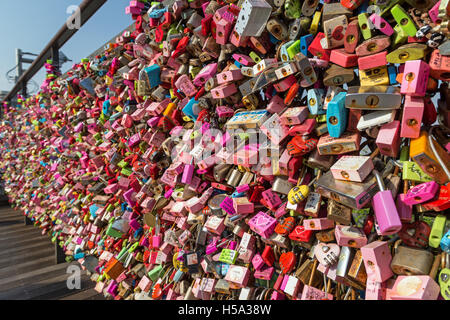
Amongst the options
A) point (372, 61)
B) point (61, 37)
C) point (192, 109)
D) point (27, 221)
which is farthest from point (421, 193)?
point (27, 221)

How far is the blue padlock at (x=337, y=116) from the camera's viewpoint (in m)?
0.92

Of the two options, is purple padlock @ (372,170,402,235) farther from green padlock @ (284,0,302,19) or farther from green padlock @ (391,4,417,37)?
green padlock @ (284,0,302,19)

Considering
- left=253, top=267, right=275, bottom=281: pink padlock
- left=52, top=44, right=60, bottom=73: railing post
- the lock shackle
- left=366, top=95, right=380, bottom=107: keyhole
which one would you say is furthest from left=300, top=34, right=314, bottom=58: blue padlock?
left=52, top=44, right=60, bottom=73: railing post

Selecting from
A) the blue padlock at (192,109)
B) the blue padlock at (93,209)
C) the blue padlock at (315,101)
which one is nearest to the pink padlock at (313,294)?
the blue padlock at (315,101)

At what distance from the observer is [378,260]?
0.84 meters

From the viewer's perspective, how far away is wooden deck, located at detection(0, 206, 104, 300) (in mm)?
2633

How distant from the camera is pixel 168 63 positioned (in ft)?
5.72

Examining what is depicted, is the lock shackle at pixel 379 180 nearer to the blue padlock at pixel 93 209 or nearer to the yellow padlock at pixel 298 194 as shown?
the yellow padlock at pixel 298 194

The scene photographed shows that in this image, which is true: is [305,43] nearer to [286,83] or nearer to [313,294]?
[286,83]

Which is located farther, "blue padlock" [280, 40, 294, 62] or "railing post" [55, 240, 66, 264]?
"railing post" [55, 240, 66, 264]

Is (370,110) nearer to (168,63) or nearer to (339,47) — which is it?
(339,47)

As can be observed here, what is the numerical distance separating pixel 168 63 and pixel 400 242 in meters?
1.53

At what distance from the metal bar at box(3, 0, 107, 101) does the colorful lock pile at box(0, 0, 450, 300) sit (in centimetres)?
61
